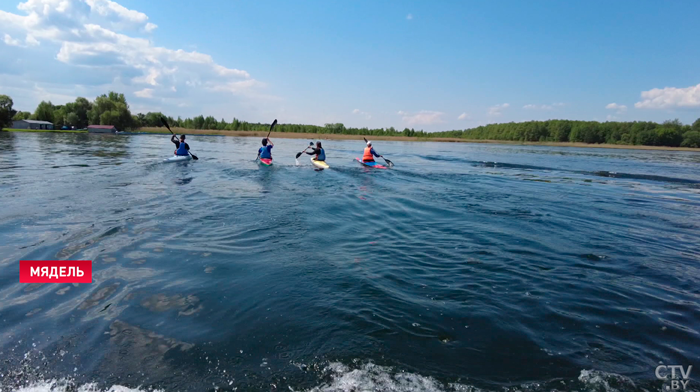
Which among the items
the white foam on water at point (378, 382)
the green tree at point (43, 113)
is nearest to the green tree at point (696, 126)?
the white foam on water at point (378, 382)

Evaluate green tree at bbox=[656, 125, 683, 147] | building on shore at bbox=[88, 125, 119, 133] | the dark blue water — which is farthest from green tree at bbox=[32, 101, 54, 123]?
green tree at bbox=[656, 125, 683, 147]

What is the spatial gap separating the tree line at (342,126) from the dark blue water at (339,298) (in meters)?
88.6

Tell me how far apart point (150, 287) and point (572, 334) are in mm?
6032

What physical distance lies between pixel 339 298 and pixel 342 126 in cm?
15732

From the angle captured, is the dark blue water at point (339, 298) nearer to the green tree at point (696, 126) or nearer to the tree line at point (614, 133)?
the tree line at point (614, 133)

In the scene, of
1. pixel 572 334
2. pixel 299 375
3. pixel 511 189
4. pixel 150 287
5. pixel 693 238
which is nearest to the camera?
pixel 299 375

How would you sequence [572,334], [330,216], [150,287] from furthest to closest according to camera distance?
[330,216], [150,287], [572,334]

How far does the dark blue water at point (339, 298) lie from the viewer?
372 cm

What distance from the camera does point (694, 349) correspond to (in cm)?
429

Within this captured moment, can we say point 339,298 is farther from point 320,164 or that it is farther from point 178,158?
point 178,158

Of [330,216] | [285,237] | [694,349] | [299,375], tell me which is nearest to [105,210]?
[285,237]

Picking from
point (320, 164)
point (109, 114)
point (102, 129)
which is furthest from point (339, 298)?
point (109, 114)

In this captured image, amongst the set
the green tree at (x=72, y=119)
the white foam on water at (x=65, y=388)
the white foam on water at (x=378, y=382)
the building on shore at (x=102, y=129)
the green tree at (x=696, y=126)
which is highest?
the green tree at (x=696, y=126)

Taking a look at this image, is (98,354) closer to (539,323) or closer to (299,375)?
(299,375)
